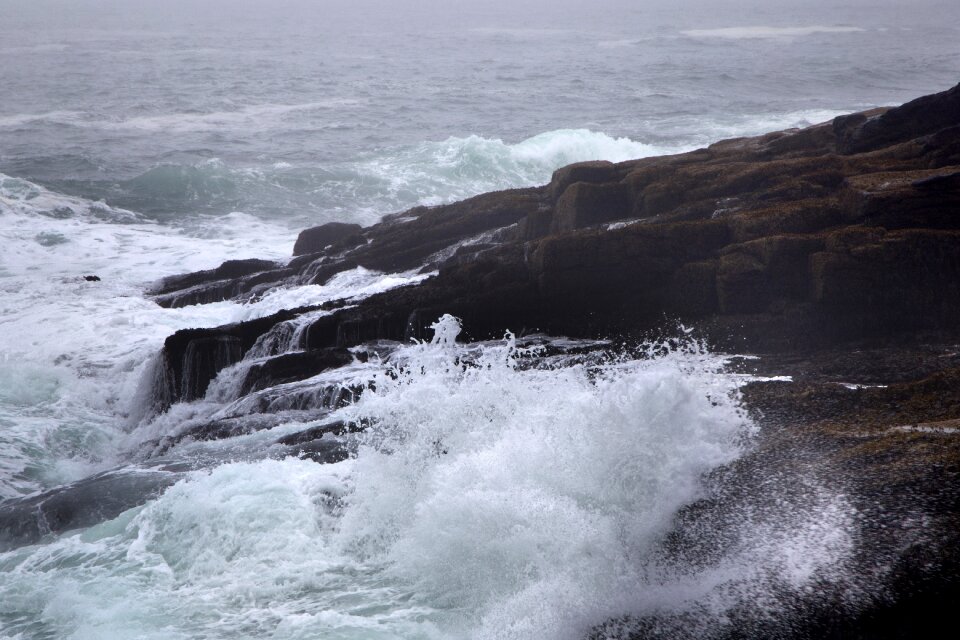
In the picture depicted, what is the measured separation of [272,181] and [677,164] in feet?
48.2

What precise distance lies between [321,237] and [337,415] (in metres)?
8.66

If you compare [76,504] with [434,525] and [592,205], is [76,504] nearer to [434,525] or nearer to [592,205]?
[434,525]

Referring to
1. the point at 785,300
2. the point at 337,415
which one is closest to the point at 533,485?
the point at 337,415

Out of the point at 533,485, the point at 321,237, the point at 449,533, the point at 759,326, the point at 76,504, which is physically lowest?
the point at 76,504

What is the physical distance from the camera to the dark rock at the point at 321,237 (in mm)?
17547

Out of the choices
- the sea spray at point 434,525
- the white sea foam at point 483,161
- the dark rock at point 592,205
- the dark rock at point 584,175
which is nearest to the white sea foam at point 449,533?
the sea spray at point 434,525

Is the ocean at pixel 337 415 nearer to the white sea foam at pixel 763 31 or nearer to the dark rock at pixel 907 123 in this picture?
the dark rock at pixel 907 123

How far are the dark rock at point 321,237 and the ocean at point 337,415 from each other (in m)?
0.48

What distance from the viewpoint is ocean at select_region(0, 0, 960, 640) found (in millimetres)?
6062

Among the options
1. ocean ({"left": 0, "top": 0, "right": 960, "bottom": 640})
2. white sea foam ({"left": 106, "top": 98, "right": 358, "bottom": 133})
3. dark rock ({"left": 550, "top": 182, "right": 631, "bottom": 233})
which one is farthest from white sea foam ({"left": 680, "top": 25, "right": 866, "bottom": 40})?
dark rock ({"left": 550, "top": 182, "right": 631, "bottom": 233})

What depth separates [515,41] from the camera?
201ft

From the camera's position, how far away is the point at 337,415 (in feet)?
31.5

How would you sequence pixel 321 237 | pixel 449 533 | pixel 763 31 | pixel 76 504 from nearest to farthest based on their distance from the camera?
pixel 449 533, pixel 76 504, pixel 321 237, pixel 763 31

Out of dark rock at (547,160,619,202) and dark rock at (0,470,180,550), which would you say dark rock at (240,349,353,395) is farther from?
dark rock at (547,160,619,202)
